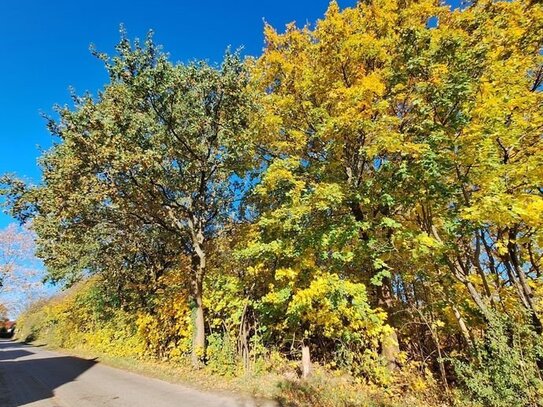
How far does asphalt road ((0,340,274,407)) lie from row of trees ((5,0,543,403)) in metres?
2.31

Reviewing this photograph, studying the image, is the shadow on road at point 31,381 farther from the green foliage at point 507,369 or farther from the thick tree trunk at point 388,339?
the green foliage at point 507,369

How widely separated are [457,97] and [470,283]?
4.12 m

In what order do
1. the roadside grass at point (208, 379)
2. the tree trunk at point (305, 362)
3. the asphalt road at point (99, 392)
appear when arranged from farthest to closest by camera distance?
1. the tree trunk at point (305, 362)
2. the roadside grass at point (208, 379)
3. the asphalt road at point (99, 392)

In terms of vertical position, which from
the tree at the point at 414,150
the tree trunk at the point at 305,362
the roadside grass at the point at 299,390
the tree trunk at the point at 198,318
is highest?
the tree at the point at 414,150

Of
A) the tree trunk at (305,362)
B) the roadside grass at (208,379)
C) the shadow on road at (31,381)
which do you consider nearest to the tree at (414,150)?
the tree trunk at (305,362)

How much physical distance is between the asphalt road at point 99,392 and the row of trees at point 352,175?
7.57 feet

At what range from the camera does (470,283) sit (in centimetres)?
760

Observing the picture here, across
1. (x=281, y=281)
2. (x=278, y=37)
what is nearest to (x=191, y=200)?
(x=281, y=281)

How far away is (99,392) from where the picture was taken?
943 centimetres

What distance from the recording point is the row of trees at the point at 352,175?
7.16 meters

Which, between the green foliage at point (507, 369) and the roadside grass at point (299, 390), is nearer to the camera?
the green foliage at point (507, 369)

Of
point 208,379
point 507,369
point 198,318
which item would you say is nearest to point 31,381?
point 198,318

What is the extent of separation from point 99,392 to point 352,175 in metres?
9.47

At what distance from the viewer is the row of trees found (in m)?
7.16
